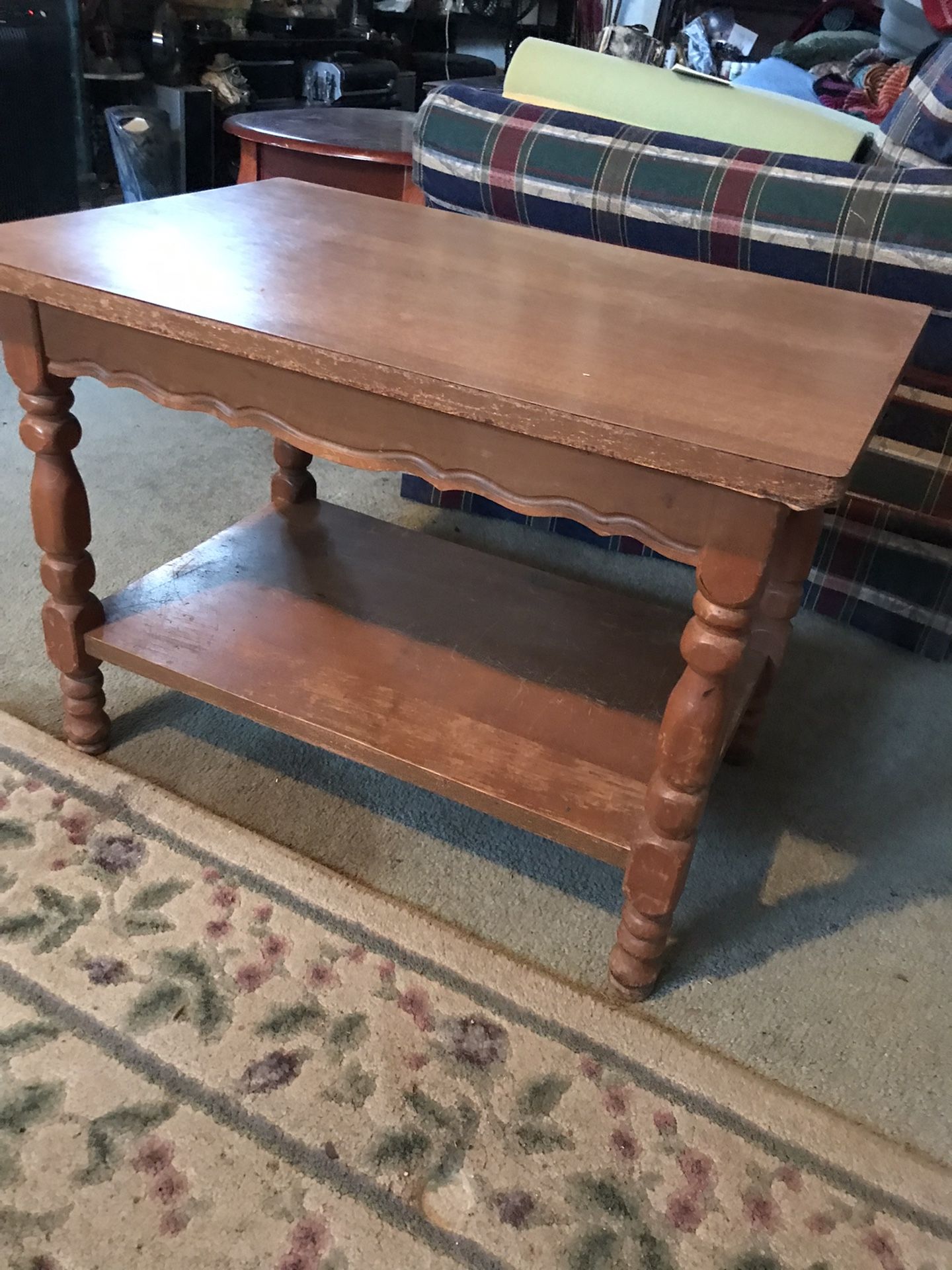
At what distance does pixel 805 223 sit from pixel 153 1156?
1.12m

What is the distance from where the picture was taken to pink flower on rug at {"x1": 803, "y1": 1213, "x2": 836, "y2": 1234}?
732mm

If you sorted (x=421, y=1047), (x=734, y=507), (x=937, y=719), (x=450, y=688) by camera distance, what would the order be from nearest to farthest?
1. (x=734, y=507)
2. (x=421, y=1047)
3. (x=450, y=688)
4. (x=937, y=719)

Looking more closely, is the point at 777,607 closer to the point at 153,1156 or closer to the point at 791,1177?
the point at 791,1177

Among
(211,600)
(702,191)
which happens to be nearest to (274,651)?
(211,600)

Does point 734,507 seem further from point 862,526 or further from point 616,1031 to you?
point 862,526

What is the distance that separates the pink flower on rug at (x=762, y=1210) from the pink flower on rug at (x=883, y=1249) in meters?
0.07

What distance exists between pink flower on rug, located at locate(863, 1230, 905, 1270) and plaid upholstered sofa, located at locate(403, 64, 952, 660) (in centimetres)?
86

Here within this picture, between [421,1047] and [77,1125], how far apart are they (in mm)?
272

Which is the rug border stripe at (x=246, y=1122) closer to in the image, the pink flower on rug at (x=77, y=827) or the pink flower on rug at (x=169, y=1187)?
the pink flower on rug at (x=169, y=1187)

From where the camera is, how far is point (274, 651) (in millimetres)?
1038

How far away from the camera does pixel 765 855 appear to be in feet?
3.52

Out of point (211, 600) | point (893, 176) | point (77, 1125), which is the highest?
point (893, 176)

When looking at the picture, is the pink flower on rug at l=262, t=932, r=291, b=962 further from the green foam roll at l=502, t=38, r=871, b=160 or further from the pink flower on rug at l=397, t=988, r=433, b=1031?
the green foam roll at l=502, t=38, r=871, b=160

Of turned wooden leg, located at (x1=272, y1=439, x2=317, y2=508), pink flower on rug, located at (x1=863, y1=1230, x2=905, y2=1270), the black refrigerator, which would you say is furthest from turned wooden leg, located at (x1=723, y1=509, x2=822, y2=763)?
the black refrigerator
